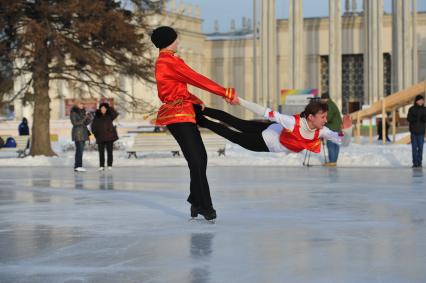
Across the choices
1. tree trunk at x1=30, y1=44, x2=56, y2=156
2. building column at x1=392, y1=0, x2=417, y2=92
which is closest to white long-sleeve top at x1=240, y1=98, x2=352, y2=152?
tree trunk at x1=30, y1=44, x2=56, y2=156

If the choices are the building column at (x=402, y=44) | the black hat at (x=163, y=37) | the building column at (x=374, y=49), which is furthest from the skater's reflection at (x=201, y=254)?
the building column at (x=374, y=49)

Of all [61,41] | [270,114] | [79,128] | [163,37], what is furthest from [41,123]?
[270,114]

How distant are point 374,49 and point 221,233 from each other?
5816cm

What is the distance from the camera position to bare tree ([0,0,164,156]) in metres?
27.0

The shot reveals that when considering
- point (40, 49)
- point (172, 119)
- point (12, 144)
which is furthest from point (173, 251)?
point (12, 144)

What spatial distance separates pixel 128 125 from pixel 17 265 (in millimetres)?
57888

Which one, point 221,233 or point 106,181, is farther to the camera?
point 106,181

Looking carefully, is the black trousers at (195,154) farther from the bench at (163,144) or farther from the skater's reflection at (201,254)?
the bench at (163,144)

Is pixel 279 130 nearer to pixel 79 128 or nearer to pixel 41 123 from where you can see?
pixel 79 128

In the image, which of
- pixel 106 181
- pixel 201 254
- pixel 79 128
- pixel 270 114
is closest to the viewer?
pixel 201 254

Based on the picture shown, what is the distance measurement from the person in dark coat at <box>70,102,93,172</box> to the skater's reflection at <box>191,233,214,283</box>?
13.0m

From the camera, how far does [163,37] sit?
9570mm

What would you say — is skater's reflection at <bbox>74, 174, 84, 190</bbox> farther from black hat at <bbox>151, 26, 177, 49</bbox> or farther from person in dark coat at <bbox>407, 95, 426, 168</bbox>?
person in dark coat at <bbox>407, 95, 426, 168</bbox>

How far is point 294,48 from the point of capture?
2704 inches
